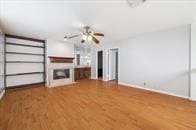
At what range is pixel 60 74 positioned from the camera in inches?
245

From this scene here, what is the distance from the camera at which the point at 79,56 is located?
884 centimetres

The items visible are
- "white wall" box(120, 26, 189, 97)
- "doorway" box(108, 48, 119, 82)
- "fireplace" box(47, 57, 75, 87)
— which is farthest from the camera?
"doorway" box(108, 48, 119, 82)

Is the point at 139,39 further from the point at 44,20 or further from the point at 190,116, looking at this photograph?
the point at 44,20

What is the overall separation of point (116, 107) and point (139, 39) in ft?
11.3

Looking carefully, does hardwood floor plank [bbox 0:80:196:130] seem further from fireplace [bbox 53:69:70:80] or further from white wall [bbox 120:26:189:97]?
fireplace [bbox 53:69:70:80]

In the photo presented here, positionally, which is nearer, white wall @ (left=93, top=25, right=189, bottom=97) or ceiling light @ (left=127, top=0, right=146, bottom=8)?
ceiling light @ (left=127, top=0, right=146, bottom=8)

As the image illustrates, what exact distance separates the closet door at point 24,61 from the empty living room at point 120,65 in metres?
0.03

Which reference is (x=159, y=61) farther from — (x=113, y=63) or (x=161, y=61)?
(x=113, y=63)

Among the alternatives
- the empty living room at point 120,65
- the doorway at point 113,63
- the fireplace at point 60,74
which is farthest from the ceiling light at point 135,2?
the fireplace at point 60,74

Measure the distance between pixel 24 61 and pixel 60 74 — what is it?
1818mm

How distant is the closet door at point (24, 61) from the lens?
484 centimetres

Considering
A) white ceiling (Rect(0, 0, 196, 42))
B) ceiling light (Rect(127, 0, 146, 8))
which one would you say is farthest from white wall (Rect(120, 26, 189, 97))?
ceiling light (Rect(127, 0, 146, 8))

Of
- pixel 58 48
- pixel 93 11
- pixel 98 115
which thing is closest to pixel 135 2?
pixel 93 11

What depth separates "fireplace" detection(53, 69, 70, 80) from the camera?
19.6ft
